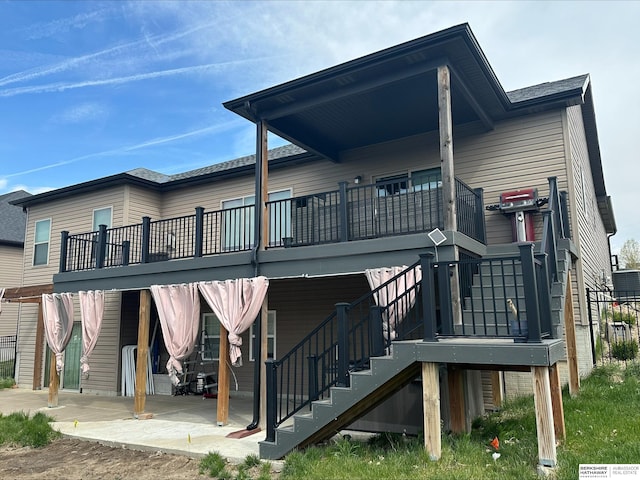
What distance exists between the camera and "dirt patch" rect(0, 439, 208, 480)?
6.13 m

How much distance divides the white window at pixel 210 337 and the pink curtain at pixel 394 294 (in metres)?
7.02

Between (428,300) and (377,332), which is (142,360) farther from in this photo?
(428,300)

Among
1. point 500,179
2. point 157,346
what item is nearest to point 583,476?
point 500,179

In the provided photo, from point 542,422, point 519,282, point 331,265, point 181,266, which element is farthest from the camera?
point 181,266

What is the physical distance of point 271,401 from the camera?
6234 mm

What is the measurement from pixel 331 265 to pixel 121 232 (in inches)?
309

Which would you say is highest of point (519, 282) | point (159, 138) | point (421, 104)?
point (159, 138)

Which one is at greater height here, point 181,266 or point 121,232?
point 121,232

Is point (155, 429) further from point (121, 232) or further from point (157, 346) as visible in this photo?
point (121, 232)

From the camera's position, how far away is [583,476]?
15.1 ft

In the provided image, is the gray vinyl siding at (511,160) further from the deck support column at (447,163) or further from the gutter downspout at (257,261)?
the gutter downspout at (257,261)

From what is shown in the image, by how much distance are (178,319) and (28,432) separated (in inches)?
118

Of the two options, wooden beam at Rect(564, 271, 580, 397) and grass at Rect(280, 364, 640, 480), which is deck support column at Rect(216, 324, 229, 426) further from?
wooden beam at Rect(564, 271, 580, 397)

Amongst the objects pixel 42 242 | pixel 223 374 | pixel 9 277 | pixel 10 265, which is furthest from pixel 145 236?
pixel 10 265
